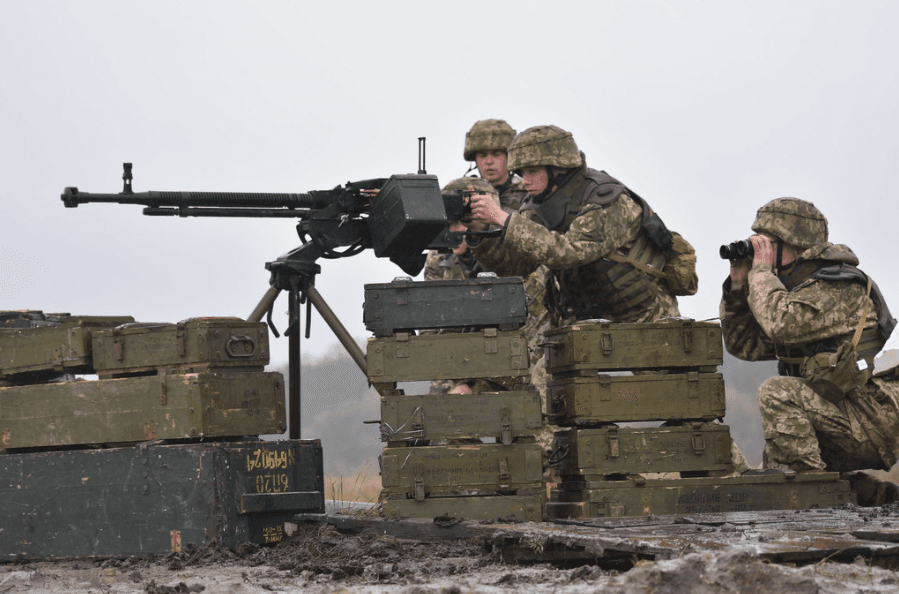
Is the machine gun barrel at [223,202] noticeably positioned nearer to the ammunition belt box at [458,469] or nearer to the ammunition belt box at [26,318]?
the ammunition belt box at [26,318]

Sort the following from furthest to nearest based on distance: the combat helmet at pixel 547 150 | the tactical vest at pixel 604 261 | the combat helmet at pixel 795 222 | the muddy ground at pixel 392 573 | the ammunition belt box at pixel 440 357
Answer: the combat helmet at pixel 547 150 < the tactical vest at pixel 604 261 < the combat helmet at pixel 795 222 < the ammunition belt box at pixel 440 357 < the muddy ground at pixel 392 573

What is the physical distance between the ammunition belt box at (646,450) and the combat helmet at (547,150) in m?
2.02

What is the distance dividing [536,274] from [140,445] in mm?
4364

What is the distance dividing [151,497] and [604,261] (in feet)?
11.0

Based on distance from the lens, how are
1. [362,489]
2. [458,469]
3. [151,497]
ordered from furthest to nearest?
1. [362,489]
2. [458,469]
3. [151,497]

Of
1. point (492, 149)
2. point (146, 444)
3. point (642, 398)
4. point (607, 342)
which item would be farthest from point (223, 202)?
point (492, 149)

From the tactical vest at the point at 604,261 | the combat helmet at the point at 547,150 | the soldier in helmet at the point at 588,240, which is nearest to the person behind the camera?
the soldier in helmet at the point at 588,240

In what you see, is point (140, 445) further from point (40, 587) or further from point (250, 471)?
point (40, 587)

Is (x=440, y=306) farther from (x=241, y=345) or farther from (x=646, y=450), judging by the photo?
(x=646, y=450)

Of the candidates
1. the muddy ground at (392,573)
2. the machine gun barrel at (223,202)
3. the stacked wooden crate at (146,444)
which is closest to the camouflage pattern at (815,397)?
the muddy ground at (392,573)

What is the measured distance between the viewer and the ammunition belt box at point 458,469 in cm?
642

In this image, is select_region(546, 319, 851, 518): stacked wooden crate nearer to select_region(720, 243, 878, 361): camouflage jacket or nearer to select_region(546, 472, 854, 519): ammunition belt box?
select_region(546, 472, 854, 519): ammunition belt box

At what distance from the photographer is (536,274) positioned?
9844 mm

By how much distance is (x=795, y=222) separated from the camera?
24.3ft
